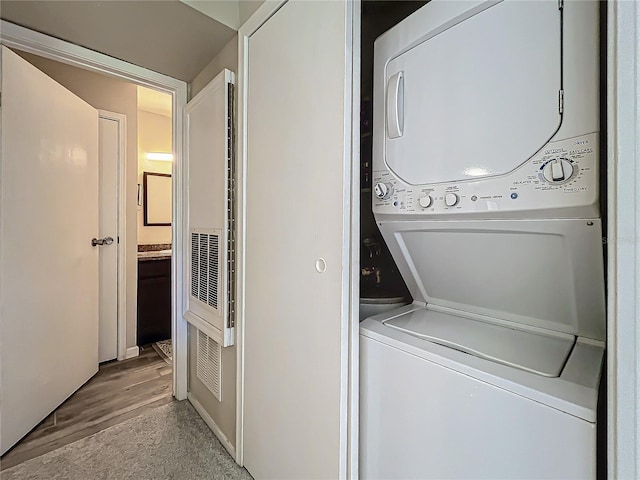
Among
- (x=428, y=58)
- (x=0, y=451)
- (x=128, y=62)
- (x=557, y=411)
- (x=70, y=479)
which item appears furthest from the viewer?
(x=128, y=62)

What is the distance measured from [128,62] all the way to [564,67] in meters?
2.18

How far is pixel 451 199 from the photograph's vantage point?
0.90m

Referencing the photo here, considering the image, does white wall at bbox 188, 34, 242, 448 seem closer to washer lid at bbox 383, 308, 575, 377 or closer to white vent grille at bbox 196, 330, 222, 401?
white vent grille at bbox 196, 330, 222, 401

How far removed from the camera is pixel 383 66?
3.60 feet

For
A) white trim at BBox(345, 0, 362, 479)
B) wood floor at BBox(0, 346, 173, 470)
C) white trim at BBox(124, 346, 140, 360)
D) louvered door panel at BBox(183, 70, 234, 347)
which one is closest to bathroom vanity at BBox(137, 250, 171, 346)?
white trim at BBox(124, 346, 140, 360)

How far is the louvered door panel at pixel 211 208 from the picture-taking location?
5.45 ft

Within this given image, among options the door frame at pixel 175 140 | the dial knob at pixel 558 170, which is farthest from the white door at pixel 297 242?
the door frame at pixel 175 140

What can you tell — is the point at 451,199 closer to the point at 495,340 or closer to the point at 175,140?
the point at 495,340

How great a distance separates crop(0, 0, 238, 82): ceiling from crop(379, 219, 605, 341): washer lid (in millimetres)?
1375

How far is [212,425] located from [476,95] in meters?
2.10

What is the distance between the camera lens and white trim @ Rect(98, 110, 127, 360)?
2764 mm

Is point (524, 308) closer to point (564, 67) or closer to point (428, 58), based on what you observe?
point (564, 67)

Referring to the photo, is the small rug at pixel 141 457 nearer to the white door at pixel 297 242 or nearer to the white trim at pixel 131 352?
the white door at pixel 297 242
